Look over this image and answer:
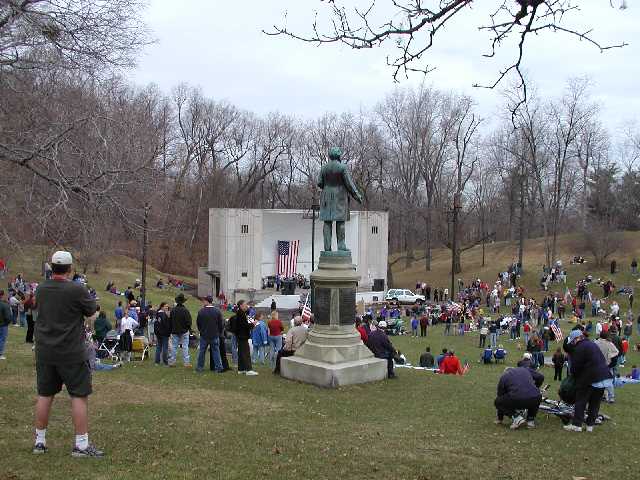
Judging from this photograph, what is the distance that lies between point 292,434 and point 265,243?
36796 mm

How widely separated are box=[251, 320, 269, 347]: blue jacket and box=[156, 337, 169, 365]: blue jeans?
7.52ft

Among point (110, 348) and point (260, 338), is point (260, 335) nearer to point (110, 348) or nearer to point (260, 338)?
point (260, 338)

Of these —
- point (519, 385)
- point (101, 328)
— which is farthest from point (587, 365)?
point (101, 328)

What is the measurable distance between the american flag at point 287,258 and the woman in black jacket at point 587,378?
34.7m

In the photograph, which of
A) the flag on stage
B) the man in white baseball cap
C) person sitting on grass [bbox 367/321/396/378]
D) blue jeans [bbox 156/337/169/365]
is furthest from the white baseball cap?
the flag on stage

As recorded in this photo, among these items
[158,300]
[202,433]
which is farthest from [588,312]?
[202,433]

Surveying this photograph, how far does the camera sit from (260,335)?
1489cm

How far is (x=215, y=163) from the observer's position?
6309 cm

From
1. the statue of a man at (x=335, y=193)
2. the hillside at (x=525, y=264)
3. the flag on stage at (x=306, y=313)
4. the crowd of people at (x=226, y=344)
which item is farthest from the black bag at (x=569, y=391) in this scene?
the hillside at (x=525, y=264)

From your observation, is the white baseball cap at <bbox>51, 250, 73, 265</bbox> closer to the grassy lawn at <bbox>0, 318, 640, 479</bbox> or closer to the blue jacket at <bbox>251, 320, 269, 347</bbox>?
the grassy lawn at <bbox>0, 318, 640, 479</bbox>

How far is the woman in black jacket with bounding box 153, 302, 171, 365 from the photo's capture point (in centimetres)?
1274

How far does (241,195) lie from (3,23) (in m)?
55.0

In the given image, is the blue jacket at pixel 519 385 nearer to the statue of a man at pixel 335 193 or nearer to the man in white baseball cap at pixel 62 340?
the statue of a man at pixel 335 193

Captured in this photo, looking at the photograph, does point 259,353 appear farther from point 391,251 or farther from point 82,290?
point 391,251
